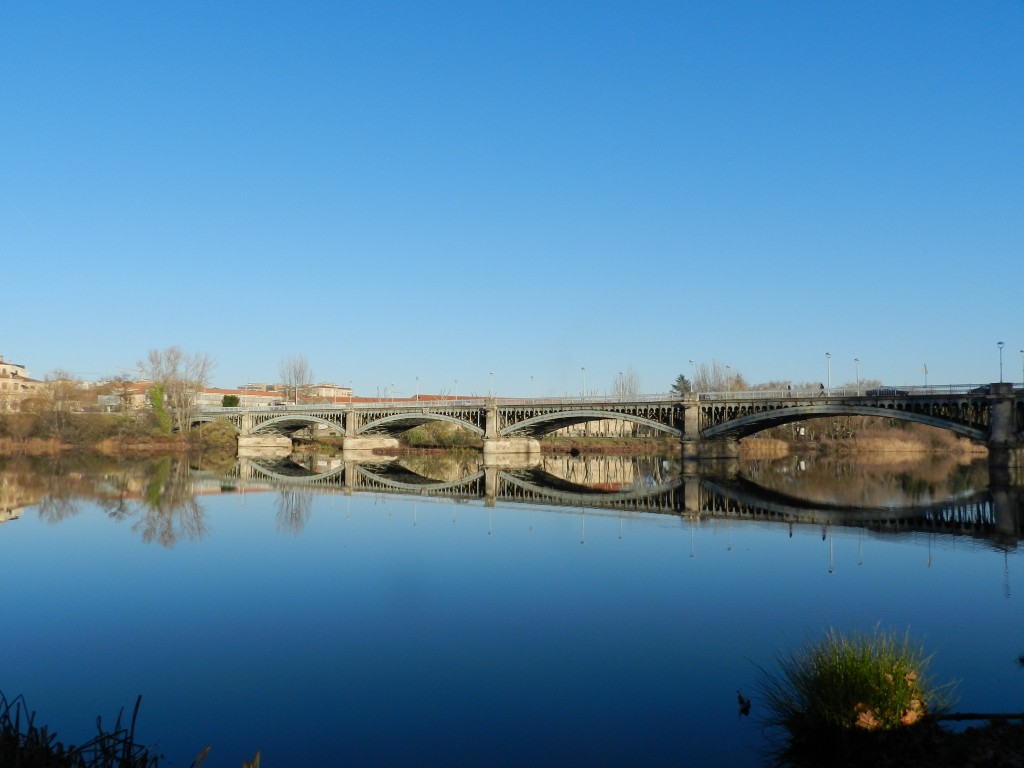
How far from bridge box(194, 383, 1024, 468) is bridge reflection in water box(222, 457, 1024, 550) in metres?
4.88

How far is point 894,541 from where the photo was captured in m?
24.5

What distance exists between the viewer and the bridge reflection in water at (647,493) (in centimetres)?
2938

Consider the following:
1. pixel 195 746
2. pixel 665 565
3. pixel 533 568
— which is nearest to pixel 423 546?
pixel 533 568

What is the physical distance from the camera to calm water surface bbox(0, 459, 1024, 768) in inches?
369

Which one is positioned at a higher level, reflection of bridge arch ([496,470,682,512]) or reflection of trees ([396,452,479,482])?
reflection of trees ([396,452,479,482])

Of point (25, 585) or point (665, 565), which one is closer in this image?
point (25, 585)

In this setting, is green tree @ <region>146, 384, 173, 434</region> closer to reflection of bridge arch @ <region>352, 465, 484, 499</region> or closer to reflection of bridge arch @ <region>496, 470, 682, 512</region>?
reflection of bridge arch @ <region>352, 465, 484, 499</region>

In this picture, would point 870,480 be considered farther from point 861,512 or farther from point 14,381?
point 14,381

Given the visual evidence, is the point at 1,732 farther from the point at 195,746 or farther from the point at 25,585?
the point at 25,585

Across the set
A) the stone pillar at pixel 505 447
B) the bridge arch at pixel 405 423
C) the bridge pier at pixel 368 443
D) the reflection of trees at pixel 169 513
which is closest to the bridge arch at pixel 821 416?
the stone pillar at pixel 505 447

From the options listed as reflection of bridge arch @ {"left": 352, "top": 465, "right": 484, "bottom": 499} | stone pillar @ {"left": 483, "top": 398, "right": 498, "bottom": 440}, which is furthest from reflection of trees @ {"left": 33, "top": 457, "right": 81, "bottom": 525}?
stone pillar @ {"left": 483, "top": 398, "right": 498, "bottom": 440}

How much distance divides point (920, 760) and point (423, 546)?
1868 centimetres

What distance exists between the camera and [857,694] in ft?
26.8

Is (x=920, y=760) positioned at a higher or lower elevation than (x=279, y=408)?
lower
